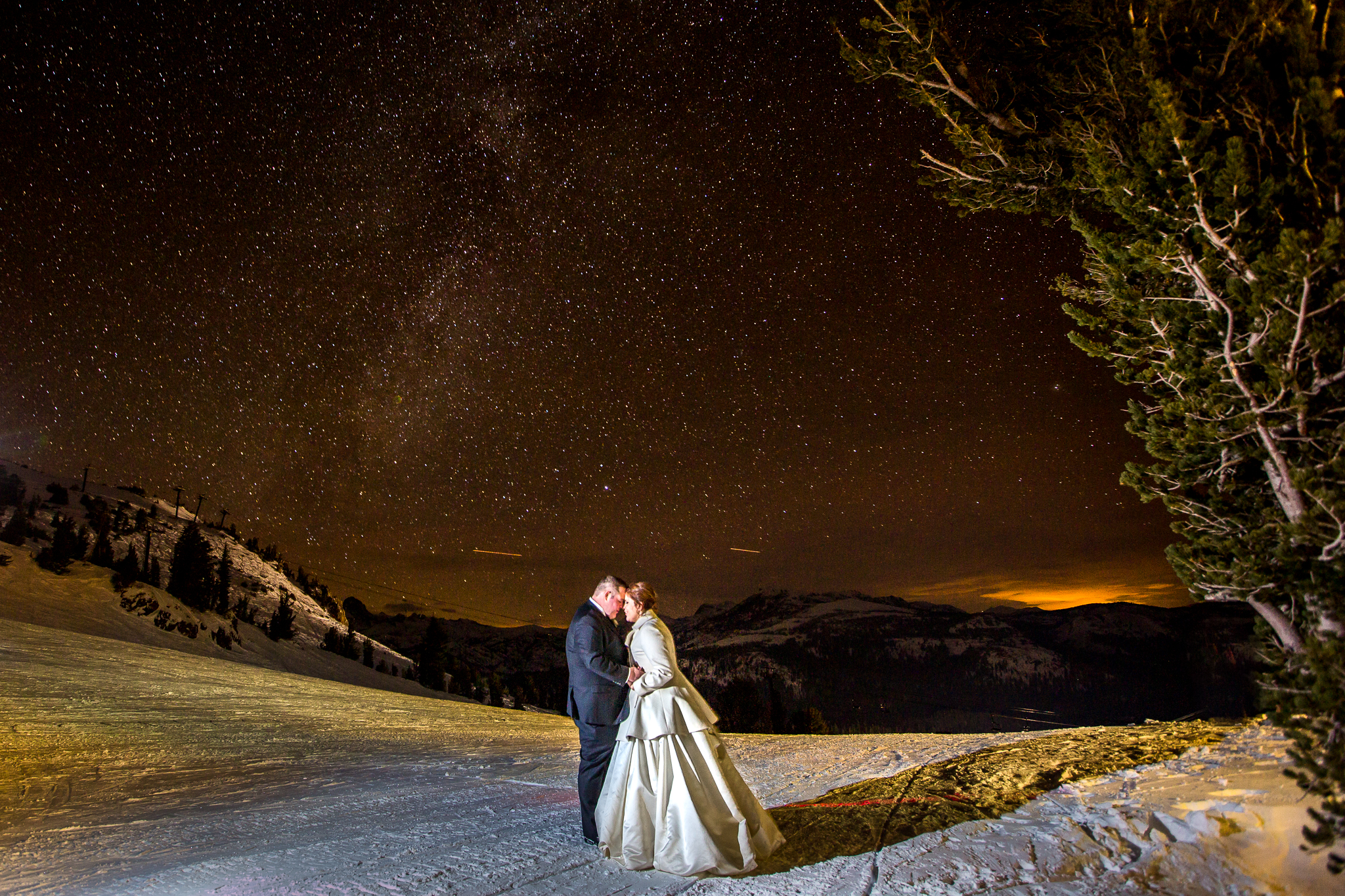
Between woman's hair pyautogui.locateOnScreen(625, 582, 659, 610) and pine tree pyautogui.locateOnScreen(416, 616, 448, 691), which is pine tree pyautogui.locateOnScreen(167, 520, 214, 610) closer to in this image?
pine tree pyautogui.locateOnScreen(416, 616, 448, 691)

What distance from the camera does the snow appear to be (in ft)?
13.3

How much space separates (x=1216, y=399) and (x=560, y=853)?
5.27 m

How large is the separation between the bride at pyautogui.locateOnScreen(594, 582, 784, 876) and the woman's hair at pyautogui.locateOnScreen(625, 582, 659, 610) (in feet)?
0.59

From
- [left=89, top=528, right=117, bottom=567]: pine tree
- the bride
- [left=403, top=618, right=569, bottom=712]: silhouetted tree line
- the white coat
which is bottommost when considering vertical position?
[left=403, top=618, right=569, bottom=712]: silhouetted tree line

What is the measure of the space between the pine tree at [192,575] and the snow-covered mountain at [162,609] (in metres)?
1.11

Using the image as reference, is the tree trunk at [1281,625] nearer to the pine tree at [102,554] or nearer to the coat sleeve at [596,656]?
the coat sleeve at [596,656]

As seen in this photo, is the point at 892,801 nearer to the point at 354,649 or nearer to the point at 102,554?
the point at 354,649

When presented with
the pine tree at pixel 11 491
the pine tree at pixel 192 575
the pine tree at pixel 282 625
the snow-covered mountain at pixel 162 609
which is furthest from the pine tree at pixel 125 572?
the pine tree at pixel 11 491

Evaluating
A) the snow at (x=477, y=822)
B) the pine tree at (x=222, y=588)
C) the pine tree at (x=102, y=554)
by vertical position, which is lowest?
the snow at (x=477, y=822)

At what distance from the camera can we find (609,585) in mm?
5199

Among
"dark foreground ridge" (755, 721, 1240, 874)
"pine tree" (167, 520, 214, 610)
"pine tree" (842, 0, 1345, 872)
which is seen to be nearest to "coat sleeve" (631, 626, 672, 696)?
"dark foreground ridge" (755, 721, 1240, 874)

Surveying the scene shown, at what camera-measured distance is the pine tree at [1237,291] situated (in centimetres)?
382

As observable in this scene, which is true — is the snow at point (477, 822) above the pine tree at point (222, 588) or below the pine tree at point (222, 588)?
below

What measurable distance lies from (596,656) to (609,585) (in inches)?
20.7
